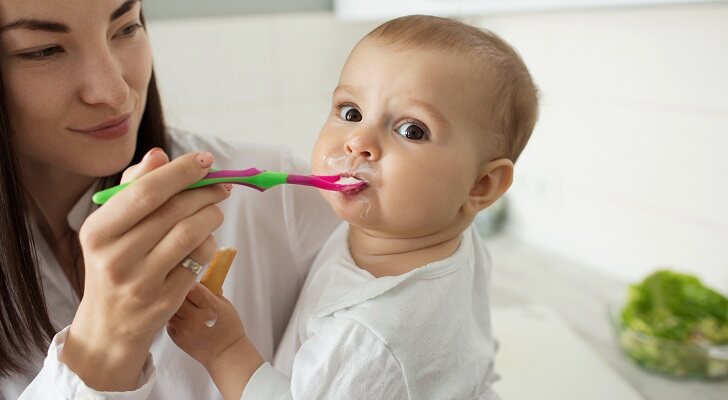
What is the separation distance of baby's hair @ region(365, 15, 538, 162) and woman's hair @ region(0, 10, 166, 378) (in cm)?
44

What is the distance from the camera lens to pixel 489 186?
781mm

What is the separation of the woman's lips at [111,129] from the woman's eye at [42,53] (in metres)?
0.09

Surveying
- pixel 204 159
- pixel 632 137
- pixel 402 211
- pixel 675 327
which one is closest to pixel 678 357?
pixel 675 327

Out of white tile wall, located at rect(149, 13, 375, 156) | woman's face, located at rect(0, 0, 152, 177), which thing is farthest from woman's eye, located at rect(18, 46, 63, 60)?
white tile wall, located at rect(149, 13, 375, 156)

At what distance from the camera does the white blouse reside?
34.5 inches

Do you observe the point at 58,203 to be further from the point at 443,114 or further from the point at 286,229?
the point at 443,114

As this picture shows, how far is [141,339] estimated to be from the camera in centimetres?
64

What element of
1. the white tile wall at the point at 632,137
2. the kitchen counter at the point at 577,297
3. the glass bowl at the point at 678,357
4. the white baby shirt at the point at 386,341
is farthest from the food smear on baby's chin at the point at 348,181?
the white tile wall at the point at 632,137

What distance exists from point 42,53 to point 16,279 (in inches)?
10.4

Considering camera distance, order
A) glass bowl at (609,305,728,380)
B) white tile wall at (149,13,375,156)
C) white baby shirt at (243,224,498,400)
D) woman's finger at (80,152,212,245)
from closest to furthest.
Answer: woman's finger at (80,152,212,245), white baby shirt at (243,224,498,400), glass bowl at (609,305,728,380), white tile wall at (149,13,375,156)

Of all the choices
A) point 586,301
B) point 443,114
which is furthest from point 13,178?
point 586,301

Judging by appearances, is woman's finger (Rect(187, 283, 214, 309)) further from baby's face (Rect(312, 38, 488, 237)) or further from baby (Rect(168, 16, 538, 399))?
baby's face (Rect(312, 38, 488, 237))

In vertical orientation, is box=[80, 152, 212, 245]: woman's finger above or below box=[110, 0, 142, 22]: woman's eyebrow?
below

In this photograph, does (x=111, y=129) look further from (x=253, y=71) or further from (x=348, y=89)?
(x=253, y=71)
